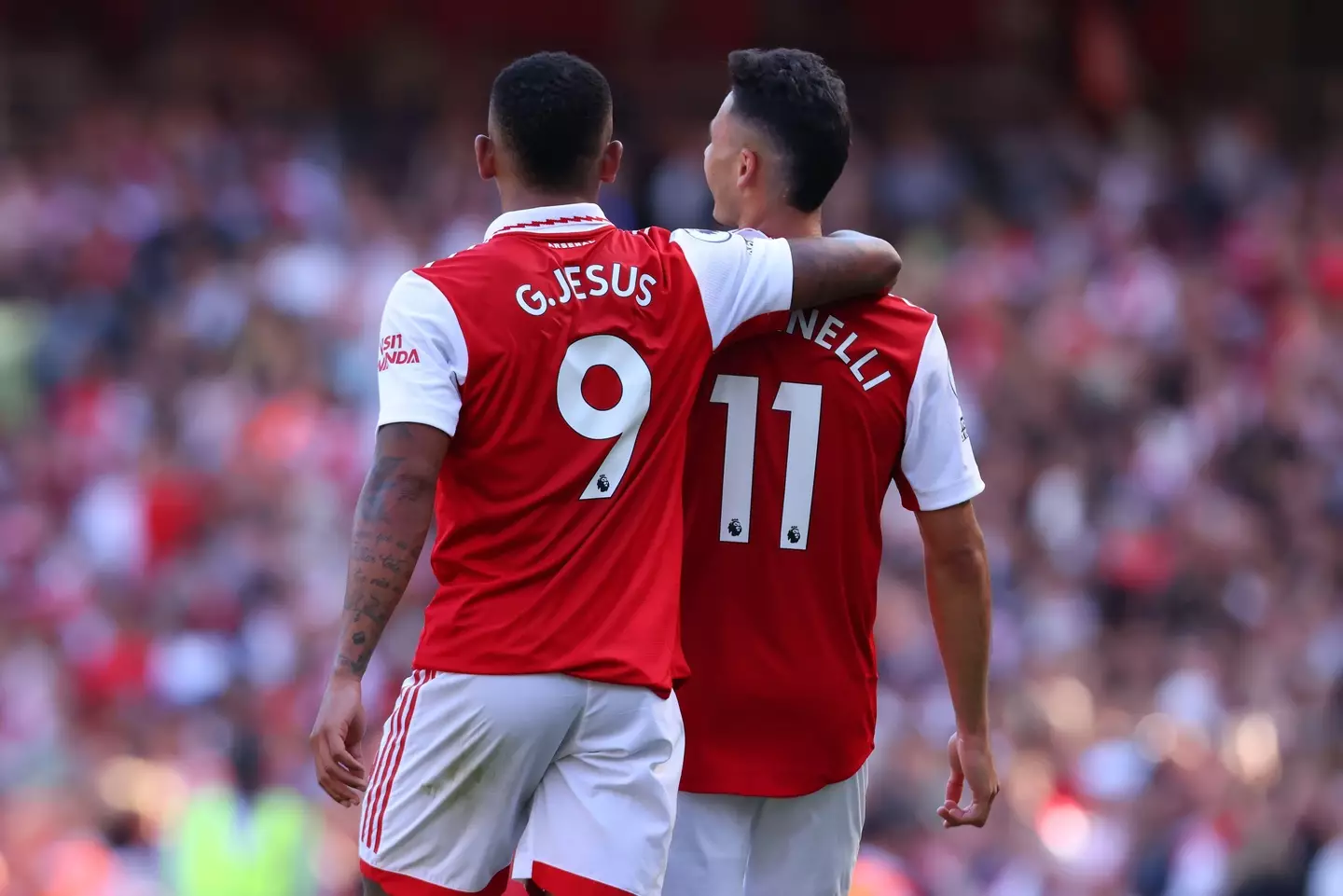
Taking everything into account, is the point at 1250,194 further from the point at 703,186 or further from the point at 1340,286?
the point at 703,186

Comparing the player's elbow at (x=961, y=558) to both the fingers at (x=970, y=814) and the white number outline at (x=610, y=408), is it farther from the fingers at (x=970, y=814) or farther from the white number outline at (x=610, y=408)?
the white number outline at (x=610, y=408)

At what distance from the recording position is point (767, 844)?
418 cm

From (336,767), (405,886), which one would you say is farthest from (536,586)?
(405,886)

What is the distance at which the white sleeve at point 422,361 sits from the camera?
3.60 meters

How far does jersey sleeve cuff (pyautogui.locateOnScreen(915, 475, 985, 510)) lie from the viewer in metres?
4.17

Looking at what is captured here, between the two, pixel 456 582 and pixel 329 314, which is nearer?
pixel 456 582

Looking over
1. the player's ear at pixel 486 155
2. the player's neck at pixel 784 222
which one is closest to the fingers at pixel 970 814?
the player's neck at pixel 784 222

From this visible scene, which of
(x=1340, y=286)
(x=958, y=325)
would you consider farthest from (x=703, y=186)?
(x=1340, y=286)

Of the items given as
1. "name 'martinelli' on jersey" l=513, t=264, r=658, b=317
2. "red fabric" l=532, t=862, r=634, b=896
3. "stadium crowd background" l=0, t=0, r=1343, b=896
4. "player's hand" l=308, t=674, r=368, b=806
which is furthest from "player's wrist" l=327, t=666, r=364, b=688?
→ "stadium crowd background" l=0, t=0, r=1343, b=896

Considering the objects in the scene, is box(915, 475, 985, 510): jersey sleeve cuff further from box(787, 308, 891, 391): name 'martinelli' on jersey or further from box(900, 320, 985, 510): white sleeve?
box(787, 308, 891, 391): name 'martinelli' on jersey

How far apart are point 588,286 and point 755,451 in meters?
0.56

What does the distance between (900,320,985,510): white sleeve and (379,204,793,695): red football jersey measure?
592mm

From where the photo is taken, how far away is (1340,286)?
41.9 feet

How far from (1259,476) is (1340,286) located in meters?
2.26
